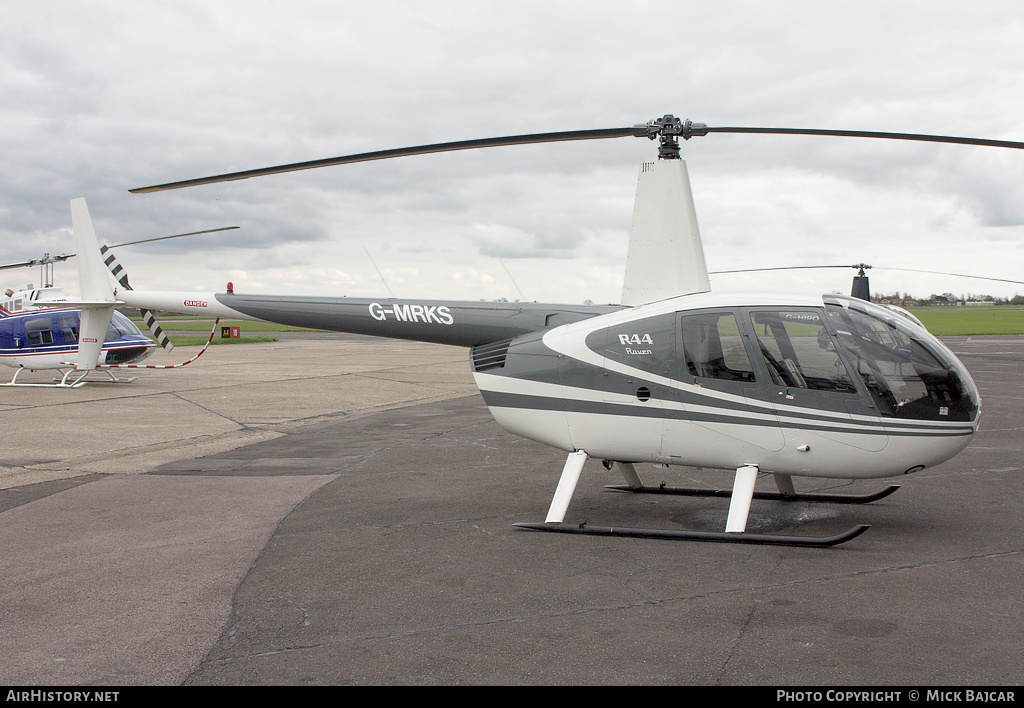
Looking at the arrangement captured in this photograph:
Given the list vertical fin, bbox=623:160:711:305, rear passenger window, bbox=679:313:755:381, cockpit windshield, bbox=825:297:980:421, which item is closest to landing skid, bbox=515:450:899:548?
rear passenger window, bbox=679:313:755:381

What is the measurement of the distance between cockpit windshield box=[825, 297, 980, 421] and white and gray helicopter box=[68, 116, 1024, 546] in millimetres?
11

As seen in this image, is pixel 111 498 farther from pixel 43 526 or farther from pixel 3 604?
pixel 3 604

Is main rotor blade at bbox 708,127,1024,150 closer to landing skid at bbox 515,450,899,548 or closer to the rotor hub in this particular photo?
the rotor hub

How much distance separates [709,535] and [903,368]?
210 centimetres

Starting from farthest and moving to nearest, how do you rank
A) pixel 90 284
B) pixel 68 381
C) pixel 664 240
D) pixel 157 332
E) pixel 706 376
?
pixel 68 381, pixel 157 332, pixel 90 284, pixel 664 240, pixel 706 376

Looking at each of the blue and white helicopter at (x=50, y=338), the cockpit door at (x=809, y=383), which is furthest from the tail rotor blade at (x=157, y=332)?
the cockpit door at (x=809, y=383)

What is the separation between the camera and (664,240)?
276 inches

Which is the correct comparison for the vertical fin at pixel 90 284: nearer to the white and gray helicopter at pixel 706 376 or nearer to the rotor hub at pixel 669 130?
the white and gray helicopter at pixel 706 376

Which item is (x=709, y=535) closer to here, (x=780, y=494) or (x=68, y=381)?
(x=780, y=494)

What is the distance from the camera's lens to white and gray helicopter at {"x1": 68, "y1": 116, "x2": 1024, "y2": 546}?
613 centimetres

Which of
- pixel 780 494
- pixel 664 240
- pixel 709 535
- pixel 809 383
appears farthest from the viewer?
pixel 780 494

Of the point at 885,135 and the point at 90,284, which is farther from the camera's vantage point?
the point at 90,284

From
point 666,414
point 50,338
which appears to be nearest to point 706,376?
point 666,414

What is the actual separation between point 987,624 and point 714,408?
8.42 ft
